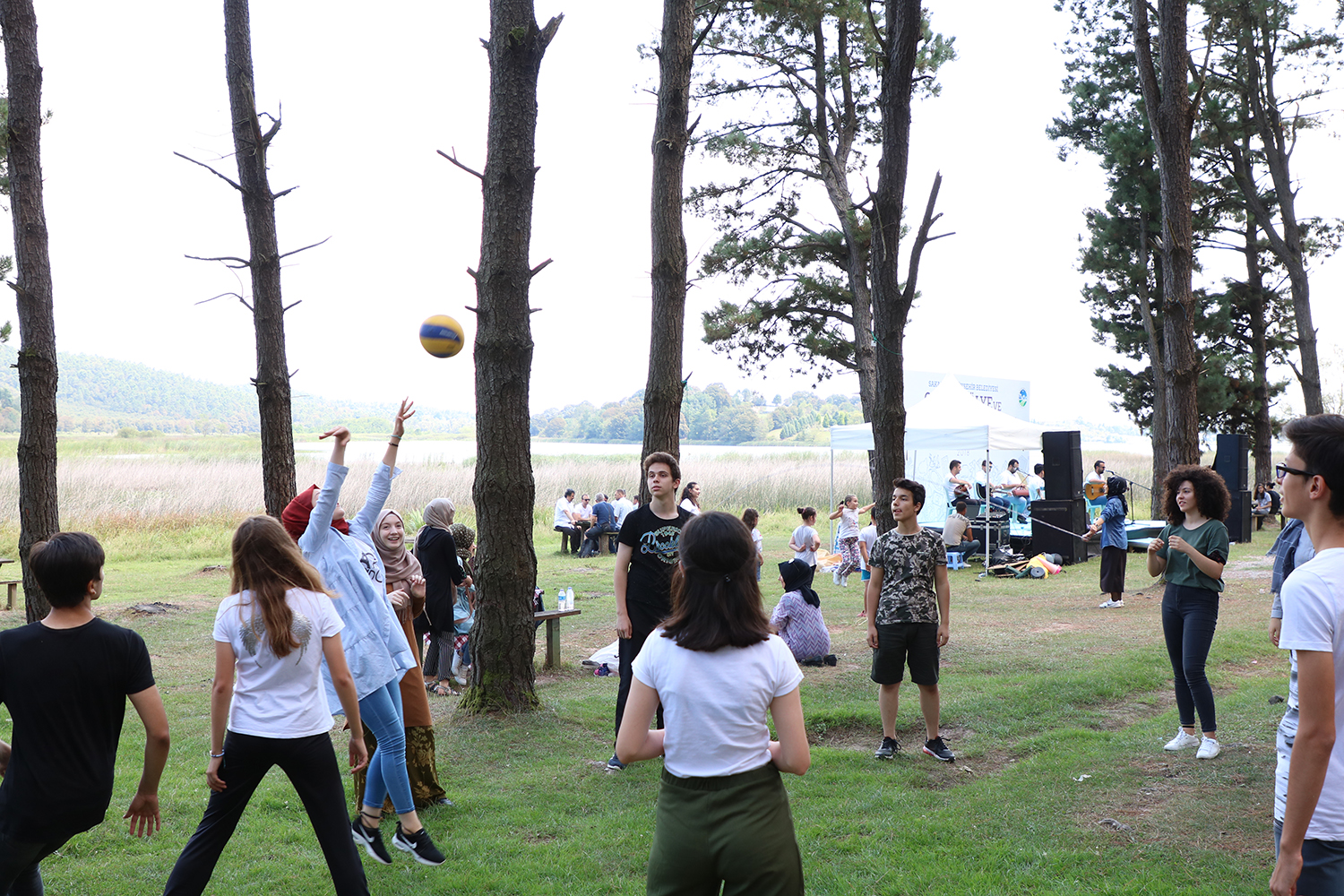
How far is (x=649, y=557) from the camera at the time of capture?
507 centimetres

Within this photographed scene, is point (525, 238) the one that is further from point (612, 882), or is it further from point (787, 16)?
point (787, 16)

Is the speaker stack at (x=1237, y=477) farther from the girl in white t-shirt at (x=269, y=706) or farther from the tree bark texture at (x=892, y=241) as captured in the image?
the girl in white t-shirt at (x=269, y=706)

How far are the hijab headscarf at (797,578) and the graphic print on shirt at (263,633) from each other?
551 centimetres

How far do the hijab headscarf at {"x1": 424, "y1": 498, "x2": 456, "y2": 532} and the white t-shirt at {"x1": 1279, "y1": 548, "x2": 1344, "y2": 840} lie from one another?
5443 mm

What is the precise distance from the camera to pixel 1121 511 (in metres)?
11.1

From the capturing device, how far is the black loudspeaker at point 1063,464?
1611 cm

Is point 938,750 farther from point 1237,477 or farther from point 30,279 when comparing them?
point 1237,477

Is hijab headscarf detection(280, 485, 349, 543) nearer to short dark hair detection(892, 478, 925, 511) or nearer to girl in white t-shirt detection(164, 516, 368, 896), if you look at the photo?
girl in white t-shirt detection(164, 516, 368, 896)

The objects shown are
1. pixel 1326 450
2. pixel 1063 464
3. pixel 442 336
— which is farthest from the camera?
pixel 1063 464

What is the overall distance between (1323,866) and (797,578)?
621 cm

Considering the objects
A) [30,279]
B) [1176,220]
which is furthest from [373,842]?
[1176,220]

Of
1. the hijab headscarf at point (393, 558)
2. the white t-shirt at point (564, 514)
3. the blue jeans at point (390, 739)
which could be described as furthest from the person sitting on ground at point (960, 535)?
the blue jeans at point (390, 739)

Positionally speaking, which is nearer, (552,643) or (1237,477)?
(552,643)

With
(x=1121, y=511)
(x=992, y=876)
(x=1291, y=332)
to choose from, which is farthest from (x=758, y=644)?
(x=1291, y=332)
